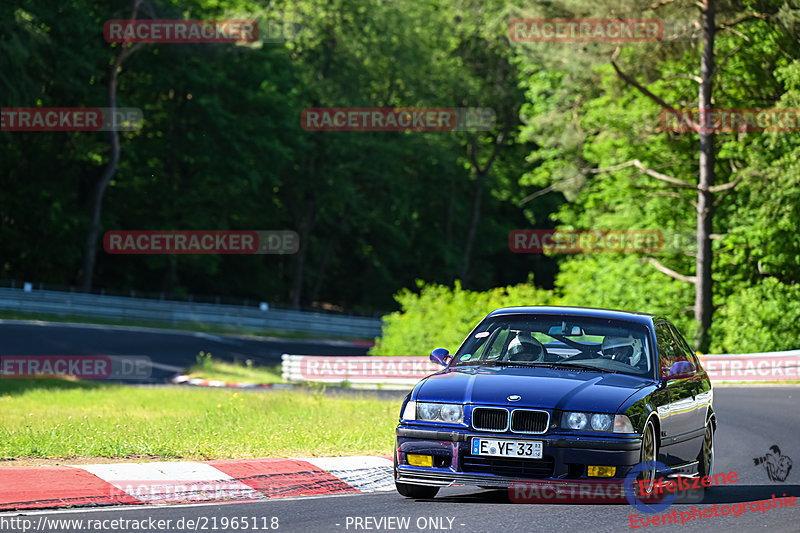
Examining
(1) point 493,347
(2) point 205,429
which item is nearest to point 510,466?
(1) point 493,347

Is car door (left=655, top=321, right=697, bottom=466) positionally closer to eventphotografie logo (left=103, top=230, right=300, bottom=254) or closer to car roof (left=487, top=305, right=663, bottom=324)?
car roof (left=487, top=305, right=663, bottom=324)

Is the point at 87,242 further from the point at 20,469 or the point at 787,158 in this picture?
the point at 20,469

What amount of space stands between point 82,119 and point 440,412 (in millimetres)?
47993

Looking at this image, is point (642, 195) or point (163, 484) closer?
point (163, 484)

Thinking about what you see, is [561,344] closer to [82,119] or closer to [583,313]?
[583,313]

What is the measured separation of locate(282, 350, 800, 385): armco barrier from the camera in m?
27.7

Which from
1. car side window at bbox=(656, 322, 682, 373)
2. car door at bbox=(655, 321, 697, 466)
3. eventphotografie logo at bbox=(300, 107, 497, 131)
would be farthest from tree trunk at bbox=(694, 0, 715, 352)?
eventphotografie logo at bbox=(300, 107, 497, 131)

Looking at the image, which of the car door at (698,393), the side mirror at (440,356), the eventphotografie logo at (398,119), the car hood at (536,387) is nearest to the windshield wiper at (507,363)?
the car hood at (536,387)

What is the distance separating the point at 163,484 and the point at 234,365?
27032 mm

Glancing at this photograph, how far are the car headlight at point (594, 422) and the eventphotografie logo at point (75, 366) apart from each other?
23.5 metres

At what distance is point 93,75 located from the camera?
173 feet

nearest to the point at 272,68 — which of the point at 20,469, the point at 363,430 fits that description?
the point at 363,430

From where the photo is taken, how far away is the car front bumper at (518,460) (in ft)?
28.0

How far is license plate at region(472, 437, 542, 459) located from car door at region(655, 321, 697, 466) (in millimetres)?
1292
